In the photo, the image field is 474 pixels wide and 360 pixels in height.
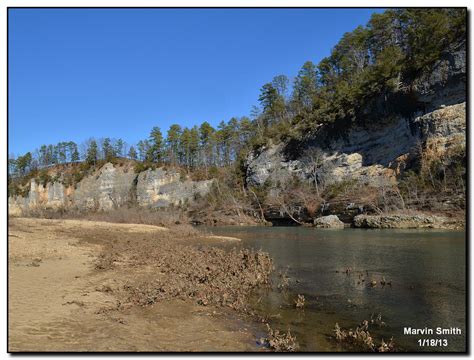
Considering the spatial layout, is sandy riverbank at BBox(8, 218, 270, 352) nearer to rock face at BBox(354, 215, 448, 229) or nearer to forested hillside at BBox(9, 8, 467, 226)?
rock face at BBox(354, 215, 448, 229)

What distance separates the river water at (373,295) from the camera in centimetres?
839

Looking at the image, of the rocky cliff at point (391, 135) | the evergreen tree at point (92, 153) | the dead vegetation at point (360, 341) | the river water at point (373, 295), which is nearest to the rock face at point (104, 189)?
the evergreen tree at point (92, 153)

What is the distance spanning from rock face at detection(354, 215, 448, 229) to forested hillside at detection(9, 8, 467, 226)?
3.81 m

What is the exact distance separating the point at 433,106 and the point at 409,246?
32125mm

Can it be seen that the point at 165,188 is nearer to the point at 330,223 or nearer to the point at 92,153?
the point at 92,153

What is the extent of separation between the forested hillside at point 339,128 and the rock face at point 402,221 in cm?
381

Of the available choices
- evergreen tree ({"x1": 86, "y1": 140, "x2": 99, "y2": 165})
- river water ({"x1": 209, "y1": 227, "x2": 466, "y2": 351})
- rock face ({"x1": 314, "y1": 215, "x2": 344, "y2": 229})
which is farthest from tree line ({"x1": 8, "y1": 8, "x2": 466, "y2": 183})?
river water ({"x1": 209, "y1": 227, "x2": 466, "y2": 351})

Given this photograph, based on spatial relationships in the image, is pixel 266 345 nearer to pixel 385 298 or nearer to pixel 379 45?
pixel 385 298

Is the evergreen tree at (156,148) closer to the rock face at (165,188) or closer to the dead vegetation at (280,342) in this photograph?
the rock face at (165,188)

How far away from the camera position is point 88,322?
26.7ft

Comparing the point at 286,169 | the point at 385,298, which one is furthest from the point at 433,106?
the point at 385,298

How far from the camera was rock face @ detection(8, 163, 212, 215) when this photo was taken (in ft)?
267

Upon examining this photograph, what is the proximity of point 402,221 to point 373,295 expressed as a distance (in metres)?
28.8

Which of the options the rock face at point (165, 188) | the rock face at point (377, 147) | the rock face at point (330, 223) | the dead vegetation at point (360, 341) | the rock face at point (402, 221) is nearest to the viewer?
the dead vegetation at point (360, 341)
